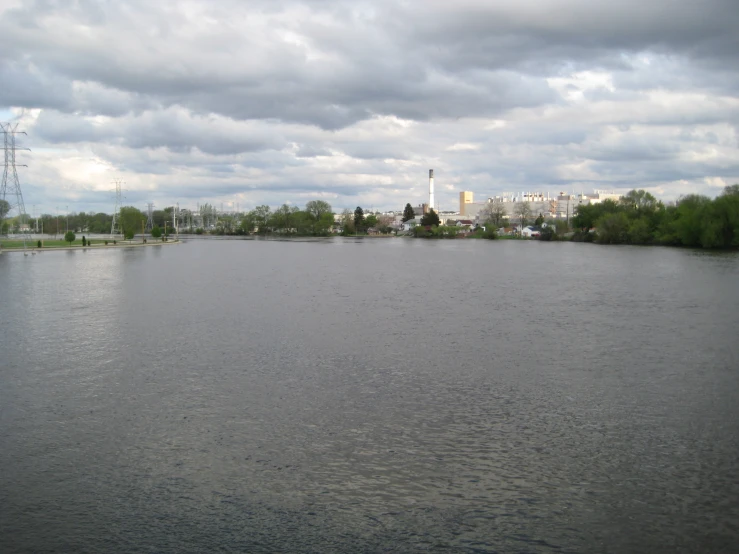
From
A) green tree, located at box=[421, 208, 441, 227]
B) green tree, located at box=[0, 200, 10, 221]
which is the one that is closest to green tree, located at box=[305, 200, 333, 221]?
green tree, located at box=[421, 208, 441, 227]

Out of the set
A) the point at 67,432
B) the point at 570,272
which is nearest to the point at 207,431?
the point at 67,432

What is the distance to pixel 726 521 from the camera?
6750 millimetres

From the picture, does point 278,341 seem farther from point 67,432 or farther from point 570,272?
point 570,272

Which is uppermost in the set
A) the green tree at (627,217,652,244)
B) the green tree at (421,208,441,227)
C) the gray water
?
the green tree at (421,208,441,227)

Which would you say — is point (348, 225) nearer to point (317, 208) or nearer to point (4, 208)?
point (317, 208)

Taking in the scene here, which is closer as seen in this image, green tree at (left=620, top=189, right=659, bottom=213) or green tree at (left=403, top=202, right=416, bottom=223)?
green tree at (left=620, top=189, right=659, bottom=213)

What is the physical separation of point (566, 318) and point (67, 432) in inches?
607

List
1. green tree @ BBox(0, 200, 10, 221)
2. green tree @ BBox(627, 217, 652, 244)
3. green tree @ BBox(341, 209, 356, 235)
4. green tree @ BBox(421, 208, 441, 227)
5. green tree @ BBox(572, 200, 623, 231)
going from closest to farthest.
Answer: green tree @ BBox(0, 200, 10, 221) < green tree @ BBox(627, 217, 652, 244) < green tree @ BBox(572, 200, 623, 231) < green tree @ BBox(421, 208, 441, 227) < green tree @ BBox(341, 209, 356, 235)

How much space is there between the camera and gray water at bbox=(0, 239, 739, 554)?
658cm

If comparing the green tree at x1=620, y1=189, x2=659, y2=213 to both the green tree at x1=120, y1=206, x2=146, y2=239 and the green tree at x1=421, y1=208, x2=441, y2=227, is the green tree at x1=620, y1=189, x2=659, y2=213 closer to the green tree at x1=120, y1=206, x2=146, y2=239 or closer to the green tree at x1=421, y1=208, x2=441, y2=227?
the green tree at x1=421, y1=208, x2=441, y2=227

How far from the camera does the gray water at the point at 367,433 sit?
658cm

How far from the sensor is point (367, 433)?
9.27m

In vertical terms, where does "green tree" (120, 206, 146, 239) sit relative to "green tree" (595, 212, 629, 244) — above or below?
above

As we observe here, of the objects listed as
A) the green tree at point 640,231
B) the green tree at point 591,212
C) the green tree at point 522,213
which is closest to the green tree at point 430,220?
the green tree at point 522,213
